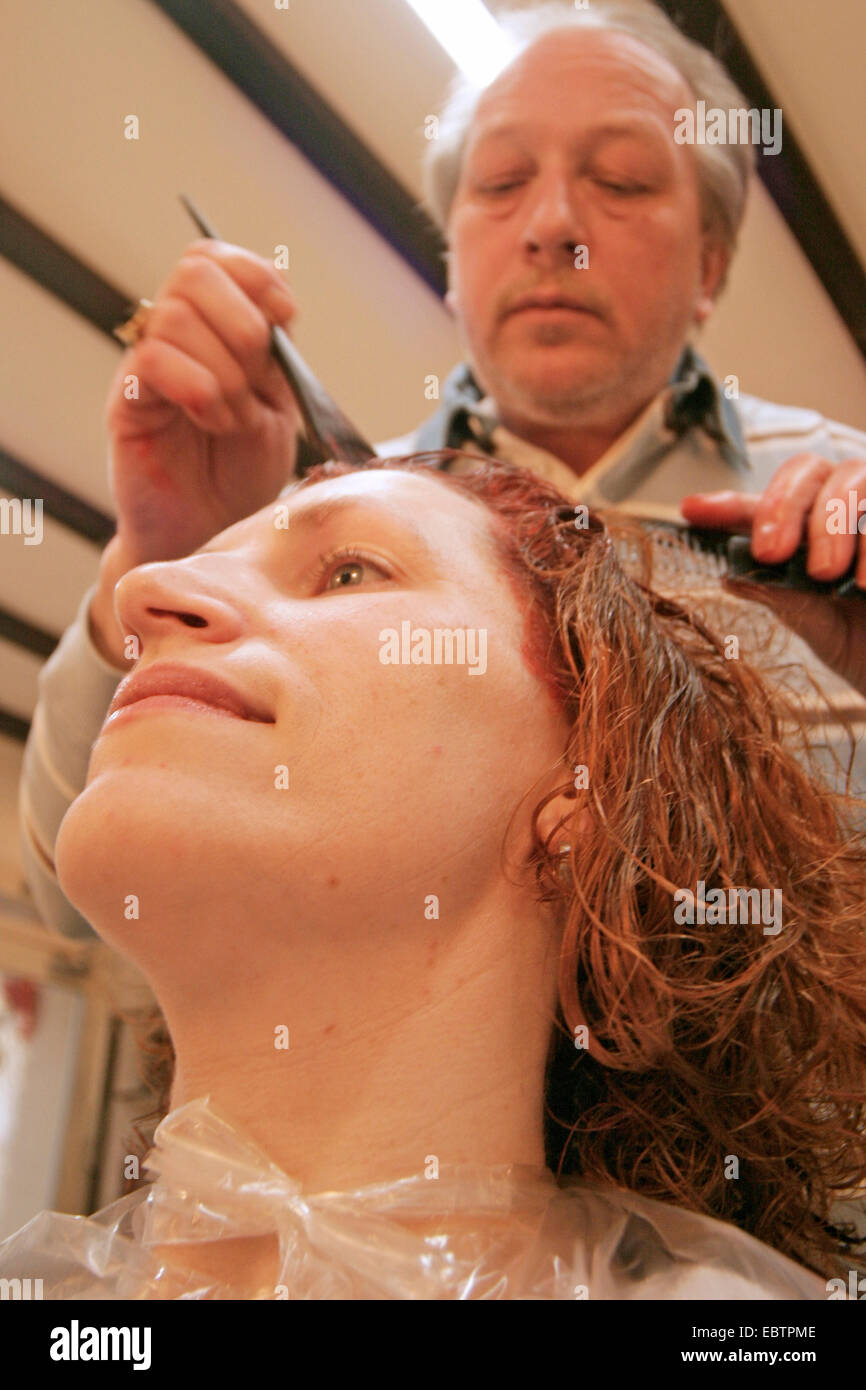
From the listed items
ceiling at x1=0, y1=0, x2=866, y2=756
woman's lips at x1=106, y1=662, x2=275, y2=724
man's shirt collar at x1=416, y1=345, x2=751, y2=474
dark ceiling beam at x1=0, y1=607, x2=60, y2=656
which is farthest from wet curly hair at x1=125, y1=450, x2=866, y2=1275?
dark ceiling beam at x1=0, y1=607, x2=60, y2=656

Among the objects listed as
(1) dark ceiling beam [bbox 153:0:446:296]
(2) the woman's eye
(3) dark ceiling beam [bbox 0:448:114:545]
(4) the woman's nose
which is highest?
(1) dark ceiling beam [bbox 153:0:446:296]

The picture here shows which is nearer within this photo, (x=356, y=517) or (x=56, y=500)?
(x=356, y=517)

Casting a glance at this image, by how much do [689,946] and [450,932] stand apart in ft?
0.74

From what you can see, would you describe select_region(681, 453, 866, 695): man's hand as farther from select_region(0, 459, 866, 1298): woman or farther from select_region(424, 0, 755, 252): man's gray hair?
select_region(424, 0, 755, 252): man's gray hair

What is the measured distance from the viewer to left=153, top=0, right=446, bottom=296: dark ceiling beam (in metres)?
1.59

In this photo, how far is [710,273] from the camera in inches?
62.4

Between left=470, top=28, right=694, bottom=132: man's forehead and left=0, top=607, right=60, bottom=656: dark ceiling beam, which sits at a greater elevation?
left=470, top=28, right=694, bottom=132: man's forehead

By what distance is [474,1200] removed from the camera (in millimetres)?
769

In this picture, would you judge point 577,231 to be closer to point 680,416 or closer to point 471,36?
point 680,416

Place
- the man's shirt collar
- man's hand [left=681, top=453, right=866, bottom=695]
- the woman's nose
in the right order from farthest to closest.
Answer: the man's shirt collar, man's hand [left=681, top=453, right=866, bottom=695], the woman's nose

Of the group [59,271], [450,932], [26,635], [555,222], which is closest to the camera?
[450,932]

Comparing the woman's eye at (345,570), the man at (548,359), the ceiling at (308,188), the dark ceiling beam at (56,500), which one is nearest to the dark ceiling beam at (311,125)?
the ceiling at (308,188)

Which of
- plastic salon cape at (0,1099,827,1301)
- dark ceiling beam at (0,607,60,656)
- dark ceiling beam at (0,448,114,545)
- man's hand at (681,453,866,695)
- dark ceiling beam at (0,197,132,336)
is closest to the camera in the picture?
plastic salon cape at (0,1099,827,1301)

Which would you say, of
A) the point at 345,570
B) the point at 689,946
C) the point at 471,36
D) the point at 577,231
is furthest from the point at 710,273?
the point at 689,946
